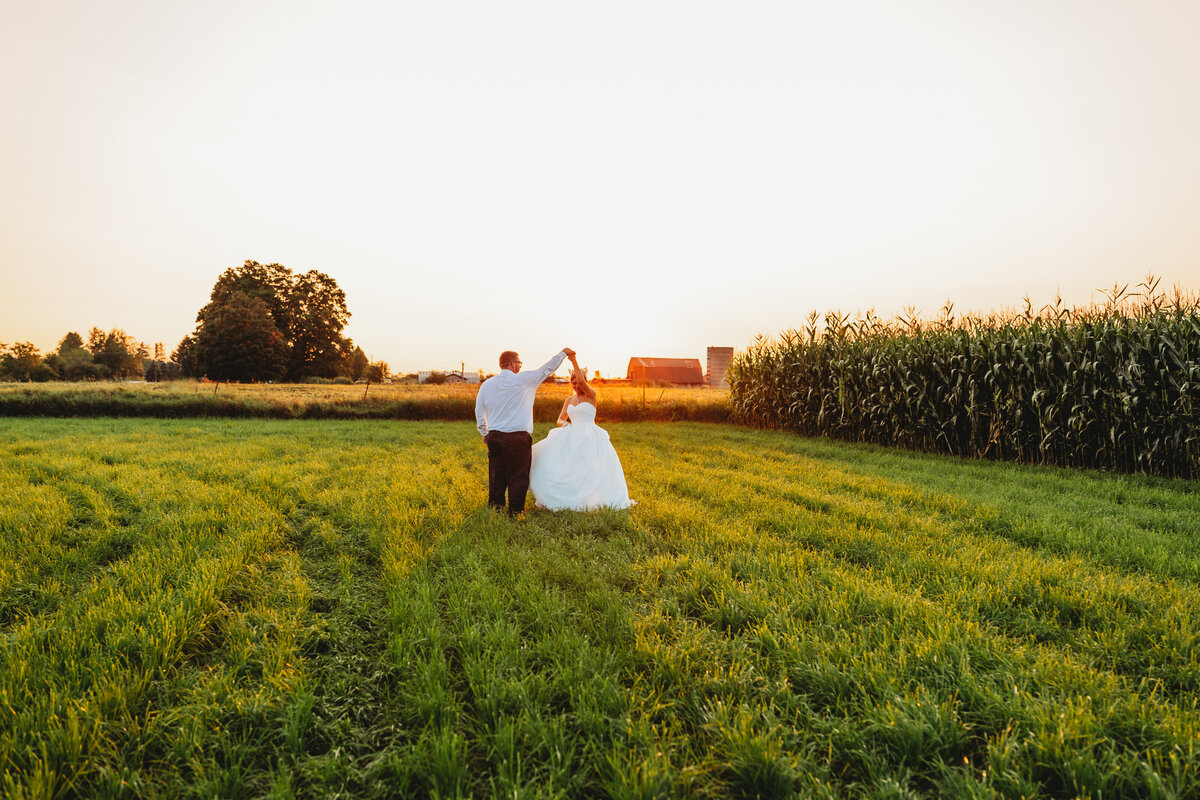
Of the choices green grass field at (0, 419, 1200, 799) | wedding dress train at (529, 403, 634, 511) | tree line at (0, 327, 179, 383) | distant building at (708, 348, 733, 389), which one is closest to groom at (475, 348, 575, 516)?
wedding dress train at (529, 403, 634, 511)

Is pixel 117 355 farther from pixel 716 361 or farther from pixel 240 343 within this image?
pixel 716 361

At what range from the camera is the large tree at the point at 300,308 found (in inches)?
2261

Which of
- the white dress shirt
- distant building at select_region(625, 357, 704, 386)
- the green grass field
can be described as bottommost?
the green grass field

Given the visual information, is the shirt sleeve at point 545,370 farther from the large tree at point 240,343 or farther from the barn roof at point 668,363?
the barn roof at point 668,363

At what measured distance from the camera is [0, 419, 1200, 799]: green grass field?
2371 mm

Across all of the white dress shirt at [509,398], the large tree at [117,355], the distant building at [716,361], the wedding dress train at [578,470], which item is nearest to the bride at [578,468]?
the wedding dress train at [578,470]

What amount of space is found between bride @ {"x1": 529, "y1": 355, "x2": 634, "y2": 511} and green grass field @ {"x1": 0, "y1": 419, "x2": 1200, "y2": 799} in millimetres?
527

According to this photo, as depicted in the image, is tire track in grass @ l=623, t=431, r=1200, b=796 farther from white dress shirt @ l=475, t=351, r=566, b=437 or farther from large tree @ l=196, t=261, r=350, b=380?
large tree @ l=196, t=261, r=350, b=380

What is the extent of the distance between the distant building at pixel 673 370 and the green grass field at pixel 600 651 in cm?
7224

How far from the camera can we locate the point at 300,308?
2368 inches

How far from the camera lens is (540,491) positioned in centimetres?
766

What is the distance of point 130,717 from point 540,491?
5.20 metres

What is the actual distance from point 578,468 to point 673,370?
7381 cm

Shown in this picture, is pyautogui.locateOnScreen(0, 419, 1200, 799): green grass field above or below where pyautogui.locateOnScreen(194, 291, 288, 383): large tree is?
below
